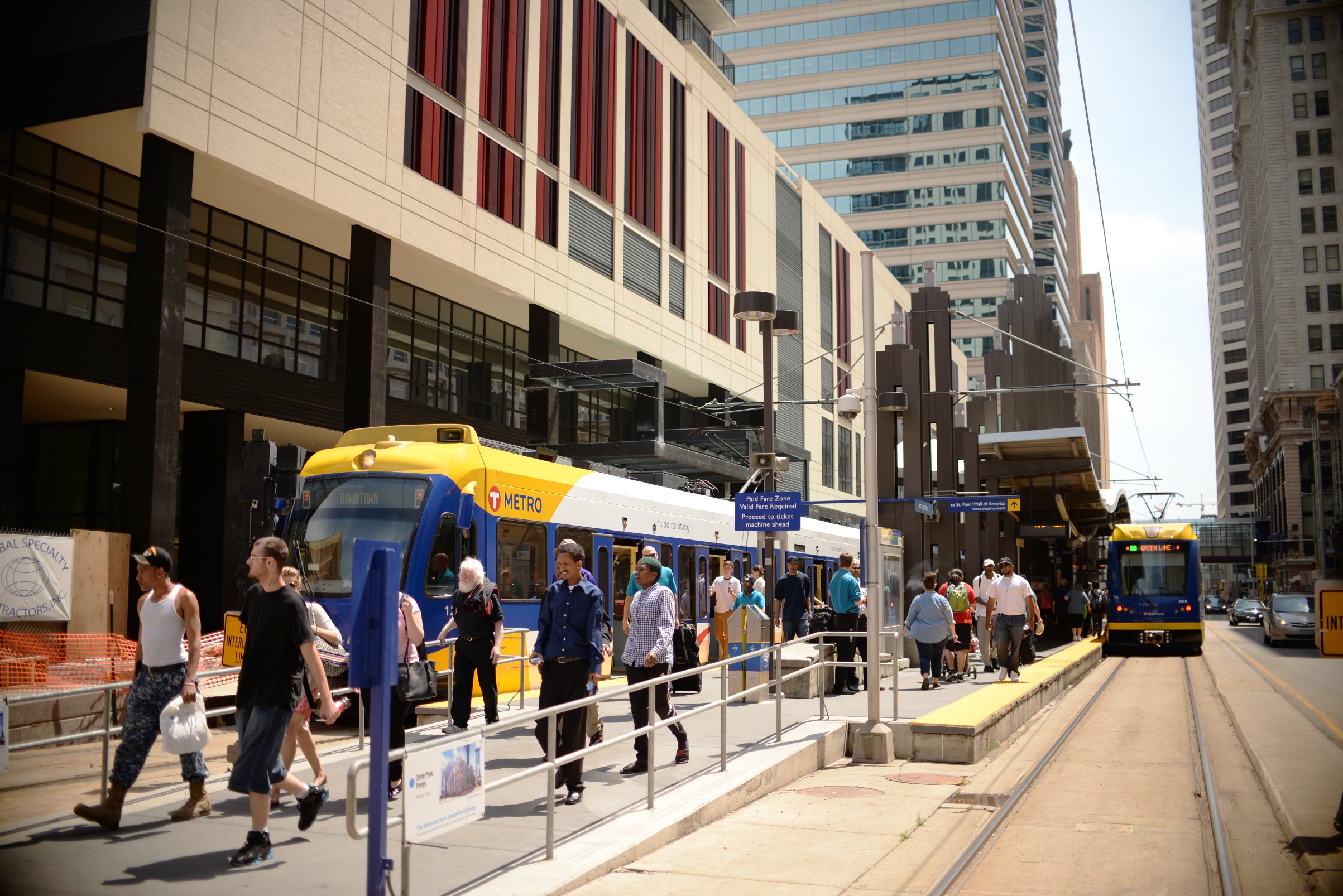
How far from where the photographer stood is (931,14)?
8369 centimetres

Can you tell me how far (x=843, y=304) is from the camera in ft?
180

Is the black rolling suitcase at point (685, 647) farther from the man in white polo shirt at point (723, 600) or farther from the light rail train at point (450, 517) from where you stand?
the man in white polo shirt at point (723, 600)

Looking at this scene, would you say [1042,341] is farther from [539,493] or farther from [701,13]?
[539,493]

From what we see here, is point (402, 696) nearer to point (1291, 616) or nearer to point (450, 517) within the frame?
point (450, 517)

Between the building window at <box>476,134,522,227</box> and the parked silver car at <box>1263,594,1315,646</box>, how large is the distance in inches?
1042

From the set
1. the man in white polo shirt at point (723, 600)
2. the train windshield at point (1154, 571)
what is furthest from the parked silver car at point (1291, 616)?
the man in white polo shirt at point (723, 600)

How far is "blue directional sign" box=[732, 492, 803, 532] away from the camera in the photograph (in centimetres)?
1553

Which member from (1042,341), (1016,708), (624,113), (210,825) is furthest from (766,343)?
(1042,341)

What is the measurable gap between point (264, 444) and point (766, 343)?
384 inches

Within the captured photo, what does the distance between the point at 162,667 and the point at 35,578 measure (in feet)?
25.9

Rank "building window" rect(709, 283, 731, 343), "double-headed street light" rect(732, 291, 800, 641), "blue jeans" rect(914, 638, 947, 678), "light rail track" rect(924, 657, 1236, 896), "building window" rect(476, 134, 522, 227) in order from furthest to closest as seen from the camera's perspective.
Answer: "building window" rect(709, 283, 731, 343) → "building window" rect(476, 134, 522, 227) → "double-headed street light" rect(732, 291, 800, 641) → "blue jeans" rect(914, 638, 947, 678) → "light rail track" rect(924, 657, 1236, 896)

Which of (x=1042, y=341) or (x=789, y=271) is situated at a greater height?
(x=789, y=271)

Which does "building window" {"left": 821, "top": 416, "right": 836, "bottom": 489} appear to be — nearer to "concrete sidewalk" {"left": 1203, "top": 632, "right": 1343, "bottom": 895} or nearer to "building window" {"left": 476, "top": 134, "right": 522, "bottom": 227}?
"building window" {"left": 476, "top": 134, "right": 522, "bottom": 227}

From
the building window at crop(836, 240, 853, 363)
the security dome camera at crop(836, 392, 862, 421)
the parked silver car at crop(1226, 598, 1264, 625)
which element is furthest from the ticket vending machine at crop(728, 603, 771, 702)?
the parked silver car at crop(1226, 598, 1264, 625)
